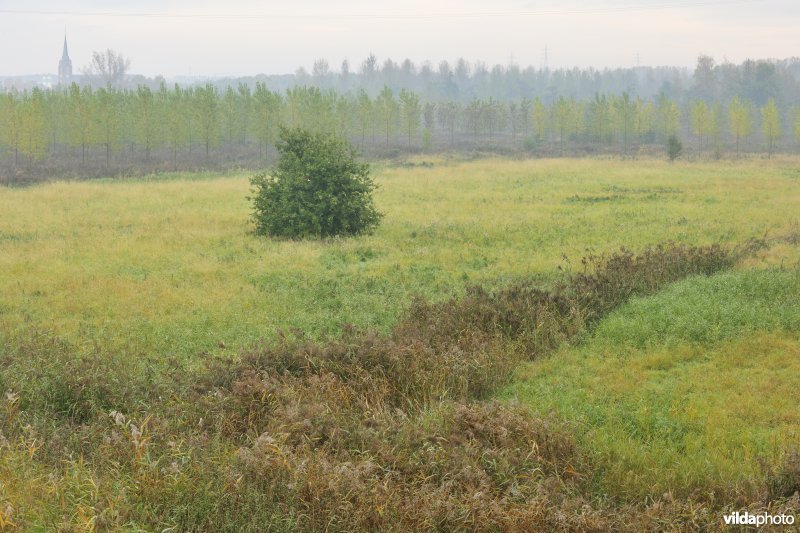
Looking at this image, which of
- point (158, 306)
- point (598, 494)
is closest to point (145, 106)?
Answer: point (158, 306)

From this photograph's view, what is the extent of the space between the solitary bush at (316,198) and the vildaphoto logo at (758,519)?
53.2 ft

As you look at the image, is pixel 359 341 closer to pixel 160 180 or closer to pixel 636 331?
pixel 636 331

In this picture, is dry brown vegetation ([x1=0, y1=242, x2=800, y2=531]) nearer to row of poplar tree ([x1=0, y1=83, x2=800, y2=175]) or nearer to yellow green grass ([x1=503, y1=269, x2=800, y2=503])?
yellow green grass ([x1=503, y1=269, x2=800, y2=503])

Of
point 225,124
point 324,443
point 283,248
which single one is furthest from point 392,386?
point 225,124

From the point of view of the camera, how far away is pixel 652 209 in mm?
26141

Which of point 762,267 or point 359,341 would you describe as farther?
point 762,267

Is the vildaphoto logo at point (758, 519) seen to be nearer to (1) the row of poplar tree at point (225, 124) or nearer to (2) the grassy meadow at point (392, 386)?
(2) the grassy meadow at point (392, 386)

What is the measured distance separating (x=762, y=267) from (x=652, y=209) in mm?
11195

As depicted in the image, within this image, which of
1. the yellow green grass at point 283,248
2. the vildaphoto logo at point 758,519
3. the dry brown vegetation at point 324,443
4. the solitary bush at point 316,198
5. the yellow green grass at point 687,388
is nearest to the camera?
the vildaphoto logo at point 758,519

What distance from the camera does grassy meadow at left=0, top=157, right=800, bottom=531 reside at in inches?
245

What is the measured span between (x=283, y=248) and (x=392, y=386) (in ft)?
34.4

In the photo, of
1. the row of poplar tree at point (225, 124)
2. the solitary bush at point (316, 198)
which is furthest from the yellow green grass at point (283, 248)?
the row of poplar tree at point (225, 124)

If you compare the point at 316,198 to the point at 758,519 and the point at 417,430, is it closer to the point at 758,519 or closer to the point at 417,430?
the point at 417,430

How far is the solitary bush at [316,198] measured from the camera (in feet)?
70.0
